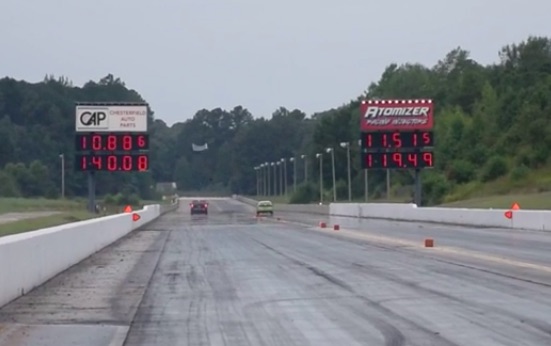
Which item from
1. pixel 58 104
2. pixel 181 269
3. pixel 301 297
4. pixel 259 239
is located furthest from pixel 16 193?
pixel 301 297

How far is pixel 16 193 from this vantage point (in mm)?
107812

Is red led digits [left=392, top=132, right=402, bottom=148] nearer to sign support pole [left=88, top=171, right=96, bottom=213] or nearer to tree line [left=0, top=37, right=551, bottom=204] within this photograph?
sign support pole [left=88, top=171, right=96, bottom=213]

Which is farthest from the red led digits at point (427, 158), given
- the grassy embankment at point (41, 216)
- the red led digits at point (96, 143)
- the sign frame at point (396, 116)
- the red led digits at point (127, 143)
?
the red led digits at point (96, 143)

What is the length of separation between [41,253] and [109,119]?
36049mm

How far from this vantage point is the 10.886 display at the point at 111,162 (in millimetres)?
56906

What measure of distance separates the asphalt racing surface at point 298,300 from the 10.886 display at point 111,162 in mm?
23347

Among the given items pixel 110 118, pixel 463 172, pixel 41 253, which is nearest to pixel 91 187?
pixel 110 118

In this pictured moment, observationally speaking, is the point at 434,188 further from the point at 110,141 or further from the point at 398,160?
the point at 110,141

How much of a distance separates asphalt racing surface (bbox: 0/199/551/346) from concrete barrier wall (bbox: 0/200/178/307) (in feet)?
1.03

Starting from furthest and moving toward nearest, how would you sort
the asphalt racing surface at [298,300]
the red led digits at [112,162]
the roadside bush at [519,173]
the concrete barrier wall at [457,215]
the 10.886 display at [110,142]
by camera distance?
the roadside bush at [519,173] → the 10.886 display at [110,142] → the red led digits at [112,162] → the concrete barrier wall at [457,215] → the asphalt racing surface at [298,300]

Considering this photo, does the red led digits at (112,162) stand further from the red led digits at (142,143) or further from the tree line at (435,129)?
the tree line at (435,129)

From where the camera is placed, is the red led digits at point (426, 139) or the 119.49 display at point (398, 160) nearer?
the 119.49 display at point (398, 160)

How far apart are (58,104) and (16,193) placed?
32121mm

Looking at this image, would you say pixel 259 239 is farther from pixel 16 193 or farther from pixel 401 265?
pixel 16 193
